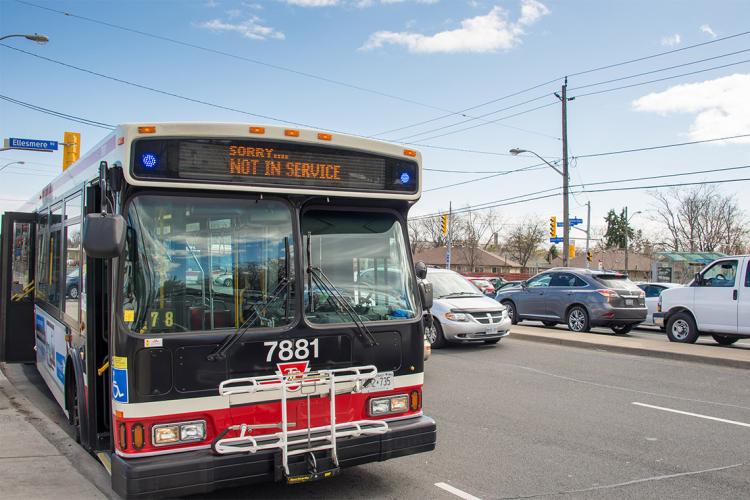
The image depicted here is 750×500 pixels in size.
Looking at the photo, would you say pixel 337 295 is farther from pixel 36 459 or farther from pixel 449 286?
pixel 449 286

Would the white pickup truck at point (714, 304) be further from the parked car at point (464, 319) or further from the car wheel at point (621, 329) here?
the parked car at point (464, 319)

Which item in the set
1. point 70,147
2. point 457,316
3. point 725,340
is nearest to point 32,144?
point 70,147

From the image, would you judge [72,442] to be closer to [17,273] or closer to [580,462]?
[17,273]

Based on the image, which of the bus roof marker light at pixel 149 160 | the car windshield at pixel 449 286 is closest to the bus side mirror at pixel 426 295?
the bus roof marker light at pixel 149 160

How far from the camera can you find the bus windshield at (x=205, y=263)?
4469 mm

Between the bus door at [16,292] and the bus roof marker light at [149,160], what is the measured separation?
18.6 ft

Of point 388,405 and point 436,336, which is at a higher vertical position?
point 388,405

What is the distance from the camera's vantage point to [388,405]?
5238 mm

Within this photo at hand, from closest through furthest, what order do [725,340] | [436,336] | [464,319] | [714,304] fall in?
[464,319], [436,336], [714,304], [725,340]

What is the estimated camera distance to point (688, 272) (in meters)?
39.6

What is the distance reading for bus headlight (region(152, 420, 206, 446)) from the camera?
14.3 ft

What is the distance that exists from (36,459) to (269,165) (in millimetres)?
3521

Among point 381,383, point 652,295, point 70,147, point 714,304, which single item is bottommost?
point 652,295

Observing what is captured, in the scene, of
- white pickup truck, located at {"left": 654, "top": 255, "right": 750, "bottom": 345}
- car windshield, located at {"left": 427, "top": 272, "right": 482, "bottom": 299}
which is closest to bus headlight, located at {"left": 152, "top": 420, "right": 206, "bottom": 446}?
car windshield, located at {"left": 427, "top": 272, "right": 482, "bottom": 299}
